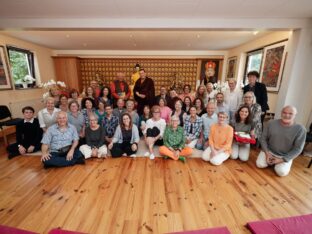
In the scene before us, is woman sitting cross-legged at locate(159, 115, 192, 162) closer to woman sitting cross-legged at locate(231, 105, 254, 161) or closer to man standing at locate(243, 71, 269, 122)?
woman sitting cross-legged at locate(231, 105, 254, 161)

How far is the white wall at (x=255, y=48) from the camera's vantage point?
12.6 feet

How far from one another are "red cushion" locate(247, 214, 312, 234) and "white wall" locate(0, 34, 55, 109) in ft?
19.8

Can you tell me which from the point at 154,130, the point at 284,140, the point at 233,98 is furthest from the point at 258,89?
the point at 154,130

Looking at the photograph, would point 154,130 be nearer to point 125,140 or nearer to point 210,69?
point 125,140

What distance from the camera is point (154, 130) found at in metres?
3.07

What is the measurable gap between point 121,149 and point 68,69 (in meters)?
5.56

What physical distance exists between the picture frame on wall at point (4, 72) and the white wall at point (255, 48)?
23.5 feet

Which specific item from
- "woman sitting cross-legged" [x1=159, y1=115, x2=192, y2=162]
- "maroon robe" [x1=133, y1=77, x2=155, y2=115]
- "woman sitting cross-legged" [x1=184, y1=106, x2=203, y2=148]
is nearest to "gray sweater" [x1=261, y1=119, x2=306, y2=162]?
"woman sitting cross-legged" [x1=184, y1=106, x2=203, y2=148]

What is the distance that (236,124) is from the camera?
9.42ft

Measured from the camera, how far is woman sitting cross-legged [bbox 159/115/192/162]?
2740 millimetres

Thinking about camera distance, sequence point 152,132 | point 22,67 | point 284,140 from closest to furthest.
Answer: point 284,140
point 152,132
point 22,67

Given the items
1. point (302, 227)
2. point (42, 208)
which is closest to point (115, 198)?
point (42, 208)

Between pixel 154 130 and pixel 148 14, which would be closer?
pixel 148 14

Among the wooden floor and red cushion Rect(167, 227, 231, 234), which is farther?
the wooden floor
